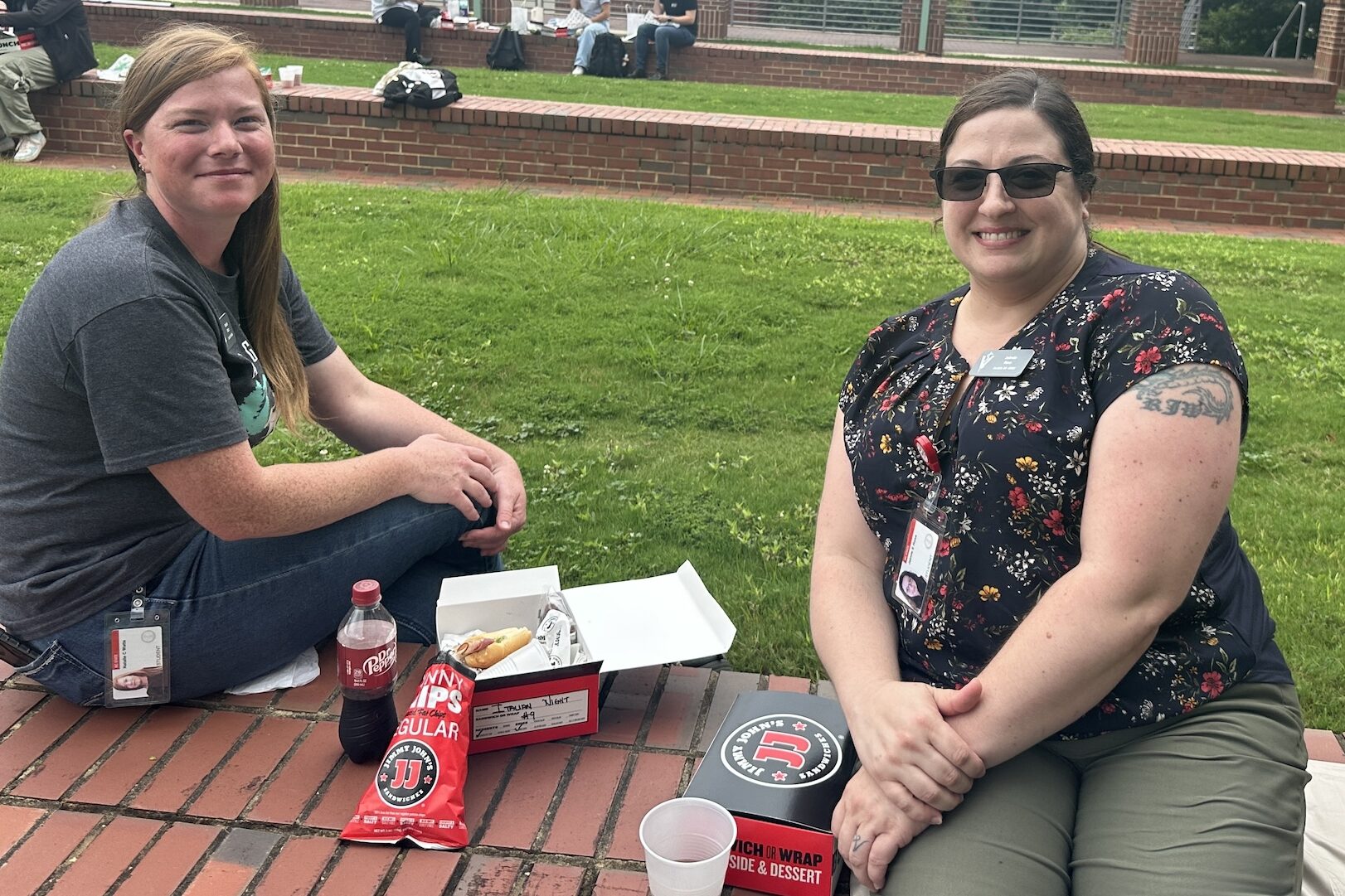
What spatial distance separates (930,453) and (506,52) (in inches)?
603

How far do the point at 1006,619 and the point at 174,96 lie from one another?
6.17ft

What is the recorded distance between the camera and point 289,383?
285 cm

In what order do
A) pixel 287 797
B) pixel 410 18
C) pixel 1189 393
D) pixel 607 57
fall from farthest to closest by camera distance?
pixel 410 18 → pixel 607 57 → pixel 287 797 → pixel 1189 393

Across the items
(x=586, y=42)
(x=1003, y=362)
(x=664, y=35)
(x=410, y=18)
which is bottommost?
(x=1003, y=362)

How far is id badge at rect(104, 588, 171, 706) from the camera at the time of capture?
8.25 feet

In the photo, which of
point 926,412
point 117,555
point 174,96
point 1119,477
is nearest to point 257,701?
point 117,555

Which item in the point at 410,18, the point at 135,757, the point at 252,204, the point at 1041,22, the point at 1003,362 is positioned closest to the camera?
the point at 1003,362

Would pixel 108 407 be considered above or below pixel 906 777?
above

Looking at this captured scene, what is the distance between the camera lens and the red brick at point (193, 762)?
237cm

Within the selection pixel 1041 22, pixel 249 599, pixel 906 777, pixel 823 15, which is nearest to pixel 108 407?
pixel 249 599

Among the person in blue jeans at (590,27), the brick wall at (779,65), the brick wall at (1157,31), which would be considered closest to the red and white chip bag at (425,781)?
the person in blue jeans at (590,27)

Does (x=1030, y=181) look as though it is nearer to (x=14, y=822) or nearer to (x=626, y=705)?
(x=626, y=705)

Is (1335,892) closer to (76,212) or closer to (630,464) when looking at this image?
(630,464)

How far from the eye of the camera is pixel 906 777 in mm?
1933
